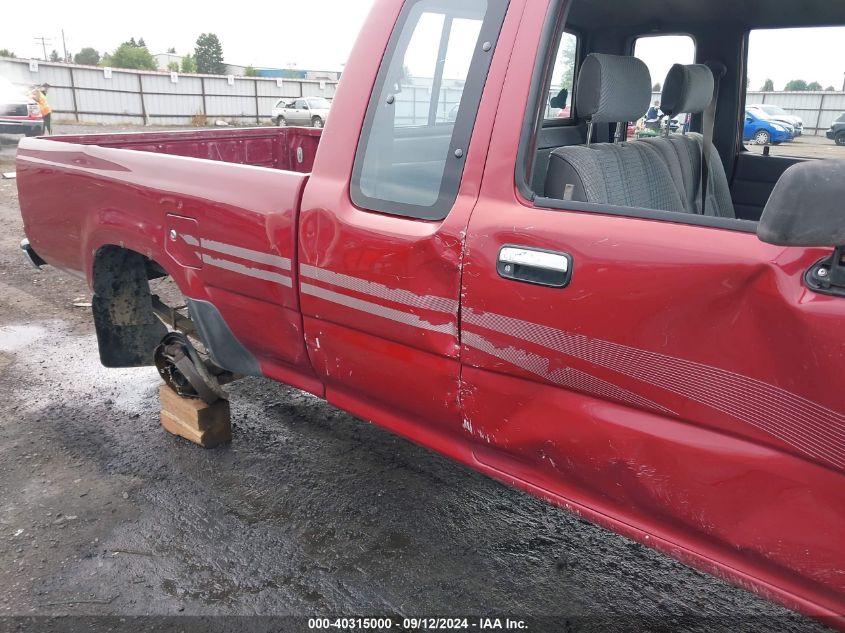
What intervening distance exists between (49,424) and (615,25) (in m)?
3.73

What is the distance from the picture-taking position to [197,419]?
3383 millimetres

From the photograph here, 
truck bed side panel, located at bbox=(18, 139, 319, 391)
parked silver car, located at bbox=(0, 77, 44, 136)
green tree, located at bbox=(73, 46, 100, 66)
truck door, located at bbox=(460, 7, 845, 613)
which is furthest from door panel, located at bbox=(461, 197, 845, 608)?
green tree, located at bbox=(73, 46, 100, 66)

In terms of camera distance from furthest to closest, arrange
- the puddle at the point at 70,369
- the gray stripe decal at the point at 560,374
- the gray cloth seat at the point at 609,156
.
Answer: the puddle at the point at 70,369, the gray cloth seat at the point at 609,156, the gray stripe decal at the point at 560,374

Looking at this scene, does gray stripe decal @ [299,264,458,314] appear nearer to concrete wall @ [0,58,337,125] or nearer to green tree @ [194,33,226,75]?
concrete wall @ [0,58,337,125]

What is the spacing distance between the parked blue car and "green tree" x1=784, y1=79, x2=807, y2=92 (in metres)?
0.27

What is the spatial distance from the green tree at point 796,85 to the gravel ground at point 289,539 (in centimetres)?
233

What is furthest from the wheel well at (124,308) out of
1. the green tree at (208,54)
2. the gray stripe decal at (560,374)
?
the green tree at (208,54)

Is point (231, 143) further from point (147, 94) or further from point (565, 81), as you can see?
point (147, 94)

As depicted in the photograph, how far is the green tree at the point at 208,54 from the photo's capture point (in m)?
75.8

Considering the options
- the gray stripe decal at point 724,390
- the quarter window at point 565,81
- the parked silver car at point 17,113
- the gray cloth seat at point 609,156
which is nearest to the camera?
the gray stripe decal at point 724,390

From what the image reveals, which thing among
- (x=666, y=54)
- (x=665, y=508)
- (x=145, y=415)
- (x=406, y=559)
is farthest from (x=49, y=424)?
(x=666, y=54)

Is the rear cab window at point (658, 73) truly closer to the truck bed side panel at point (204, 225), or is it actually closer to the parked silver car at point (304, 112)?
the truck bed side panel at point (204, 225)

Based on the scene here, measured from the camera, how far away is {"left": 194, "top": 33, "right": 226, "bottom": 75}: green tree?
75850 millimetres

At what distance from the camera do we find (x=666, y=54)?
11.6ft
